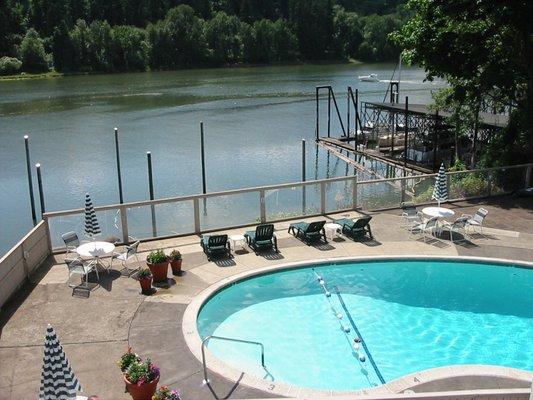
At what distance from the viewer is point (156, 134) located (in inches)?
2148

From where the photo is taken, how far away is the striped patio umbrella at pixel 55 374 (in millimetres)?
9398

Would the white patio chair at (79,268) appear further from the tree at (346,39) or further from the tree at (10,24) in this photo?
the tree at (346,39)

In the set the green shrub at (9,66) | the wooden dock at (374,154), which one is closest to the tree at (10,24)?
the green shrub at (9,66)

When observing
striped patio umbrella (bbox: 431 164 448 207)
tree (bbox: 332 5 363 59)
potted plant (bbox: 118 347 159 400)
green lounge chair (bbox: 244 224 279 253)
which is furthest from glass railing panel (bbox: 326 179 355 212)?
tree (bbox: 332 5 363 59)

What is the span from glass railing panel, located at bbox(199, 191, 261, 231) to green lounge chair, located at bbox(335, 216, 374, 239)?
10.3 feet

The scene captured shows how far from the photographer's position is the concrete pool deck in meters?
11.3

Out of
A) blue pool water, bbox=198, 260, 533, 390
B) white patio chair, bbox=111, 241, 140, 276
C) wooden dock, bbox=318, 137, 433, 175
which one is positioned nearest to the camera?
blue pool water, bbox=198, 260, 533, 390

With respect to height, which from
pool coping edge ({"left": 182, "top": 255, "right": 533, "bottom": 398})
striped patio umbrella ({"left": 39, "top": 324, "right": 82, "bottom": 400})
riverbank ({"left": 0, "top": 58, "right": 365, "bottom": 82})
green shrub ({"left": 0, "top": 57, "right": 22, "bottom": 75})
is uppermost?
green shrub ({"left": 0, "top": 57, "right": 22, "bottom": 75})

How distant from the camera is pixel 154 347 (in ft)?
41.1

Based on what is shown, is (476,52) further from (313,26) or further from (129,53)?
(313,26)

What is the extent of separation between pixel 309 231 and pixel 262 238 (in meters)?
1.68

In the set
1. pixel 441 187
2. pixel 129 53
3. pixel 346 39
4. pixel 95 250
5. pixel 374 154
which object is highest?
pixel 346 39

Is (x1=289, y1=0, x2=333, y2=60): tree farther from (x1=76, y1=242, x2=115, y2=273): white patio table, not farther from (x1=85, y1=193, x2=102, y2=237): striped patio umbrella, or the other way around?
(x1=76, y1=242, x2=115, y2=273): white patio table

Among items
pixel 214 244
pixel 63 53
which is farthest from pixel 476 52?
pixel 63 53
